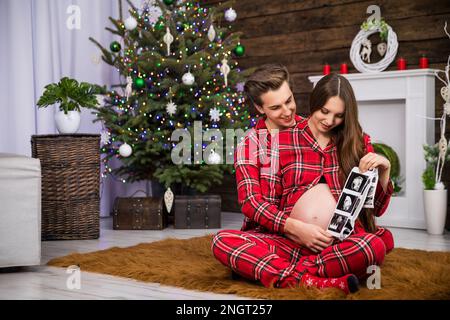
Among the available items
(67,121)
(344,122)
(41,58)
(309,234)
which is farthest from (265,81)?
(41,58)

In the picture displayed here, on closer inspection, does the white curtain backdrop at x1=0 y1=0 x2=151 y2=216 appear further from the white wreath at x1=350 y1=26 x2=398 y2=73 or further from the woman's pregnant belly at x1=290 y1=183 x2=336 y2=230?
the woman's pregnant belly at x1=290 y1=183 x2=336 y2=230

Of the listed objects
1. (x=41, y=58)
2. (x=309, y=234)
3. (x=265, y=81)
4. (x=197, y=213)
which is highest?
(x=41, y=58)

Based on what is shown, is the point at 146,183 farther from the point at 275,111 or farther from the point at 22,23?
the point at 275,111

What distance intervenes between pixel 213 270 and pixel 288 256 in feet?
1.33

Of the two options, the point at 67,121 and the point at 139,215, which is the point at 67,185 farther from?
the point at 139,215

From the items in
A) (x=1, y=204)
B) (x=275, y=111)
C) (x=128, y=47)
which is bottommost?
(x=1, y=204)

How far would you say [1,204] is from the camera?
2691mm

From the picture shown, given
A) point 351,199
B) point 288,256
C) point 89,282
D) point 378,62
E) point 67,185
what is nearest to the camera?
point 351,199

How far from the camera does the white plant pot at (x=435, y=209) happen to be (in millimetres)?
3893

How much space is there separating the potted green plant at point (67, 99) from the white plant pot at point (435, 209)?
208 cm

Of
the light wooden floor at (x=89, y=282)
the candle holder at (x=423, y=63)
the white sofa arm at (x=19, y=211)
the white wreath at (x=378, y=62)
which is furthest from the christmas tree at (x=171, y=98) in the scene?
the white sofa arm at (x=19, y=211)

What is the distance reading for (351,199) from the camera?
2154 millimetres
